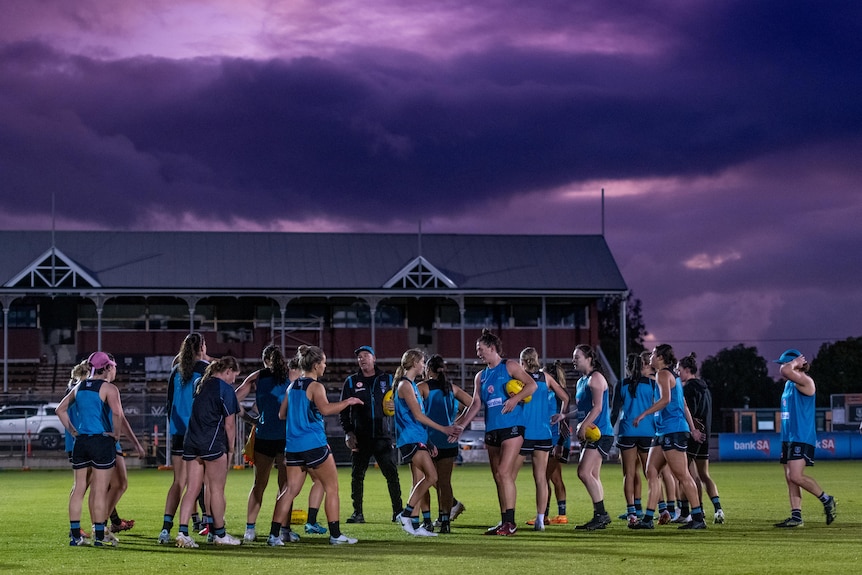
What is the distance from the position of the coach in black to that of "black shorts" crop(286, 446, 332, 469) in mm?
2187

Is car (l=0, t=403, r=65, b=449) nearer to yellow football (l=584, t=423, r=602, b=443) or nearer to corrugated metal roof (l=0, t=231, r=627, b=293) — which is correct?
corrugated metal roof (l=0, t=231, r=627, b=293)

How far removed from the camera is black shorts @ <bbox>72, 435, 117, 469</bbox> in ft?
44.0

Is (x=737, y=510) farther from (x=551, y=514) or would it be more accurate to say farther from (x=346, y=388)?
(x=346, y=388)

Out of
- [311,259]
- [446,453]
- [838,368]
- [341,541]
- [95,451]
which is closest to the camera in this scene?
[95,451]

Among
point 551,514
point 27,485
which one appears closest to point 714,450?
point 27,485

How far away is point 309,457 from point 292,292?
3820 centimetres

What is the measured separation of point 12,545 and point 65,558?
194cm

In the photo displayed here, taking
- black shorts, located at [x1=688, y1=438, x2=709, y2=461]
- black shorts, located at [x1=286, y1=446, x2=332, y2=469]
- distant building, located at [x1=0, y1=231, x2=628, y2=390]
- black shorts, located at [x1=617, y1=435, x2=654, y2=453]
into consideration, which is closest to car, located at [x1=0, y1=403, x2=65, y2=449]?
distant building, located at [x1=0, y1=231, x2=628, y2=390]

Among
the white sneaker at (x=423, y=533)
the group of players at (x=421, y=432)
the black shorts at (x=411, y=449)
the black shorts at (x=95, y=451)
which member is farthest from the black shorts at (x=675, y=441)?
the black shorts at (x=95, y=451)

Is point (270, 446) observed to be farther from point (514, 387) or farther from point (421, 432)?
point (514, 387)

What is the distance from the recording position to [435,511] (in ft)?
61.1

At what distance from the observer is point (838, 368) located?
8975cm

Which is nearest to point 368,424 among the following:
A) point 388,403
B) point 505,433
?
point 388,403

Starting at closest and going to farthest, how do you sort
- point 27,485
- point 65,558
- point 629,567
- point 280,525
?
point 629,567
point 65,558
point 280,525
point 27,485
